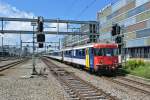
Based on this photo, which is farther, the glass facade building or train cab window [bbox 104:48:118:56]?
the glass facade building

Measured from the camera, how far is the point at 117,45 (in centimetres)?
3247

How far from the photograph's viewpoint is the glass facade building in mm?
74812

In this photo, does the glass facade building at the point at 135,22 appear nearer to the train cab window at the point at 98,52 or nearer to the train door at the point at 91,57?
the train door at the point at 91,57

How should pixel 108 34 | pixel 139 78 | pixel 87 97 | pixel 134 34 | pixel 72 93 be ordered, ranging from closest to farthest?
pixel 87 97, pixel 72 93, pixel 139 78, pixel 134 34, pixel 108 34

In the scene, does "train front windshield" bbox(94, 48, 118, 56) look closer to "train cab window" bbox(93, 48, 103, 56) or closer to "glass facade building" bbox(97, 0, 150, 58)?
"train cab window" bbox(93, 48, 103, 56)

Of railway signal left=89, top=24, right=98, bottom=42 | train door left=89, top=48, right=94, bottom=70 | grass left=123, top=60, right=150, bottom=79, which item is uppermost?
railway signal left=89, top=24, right=98, bottom=42

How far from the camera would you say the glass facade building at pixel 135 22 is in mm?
74812

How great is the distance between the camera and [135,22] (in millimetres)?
80688

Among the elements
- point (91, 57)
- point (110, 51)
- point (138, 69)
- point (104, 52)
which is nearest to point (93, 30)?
point (138, 69)

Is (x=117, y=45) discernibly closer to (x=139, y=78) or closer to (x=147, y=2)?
(x=139, y=78)

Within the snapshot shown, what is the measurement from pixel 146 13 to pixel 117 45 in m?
43.4

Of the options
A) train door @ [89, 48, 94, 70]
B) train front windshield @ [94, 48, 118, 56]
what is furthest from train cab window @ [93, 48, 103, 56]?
train door @ [89, 48, 94, 70]

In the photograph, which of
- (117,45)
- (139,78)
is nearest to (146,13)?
(117,45)

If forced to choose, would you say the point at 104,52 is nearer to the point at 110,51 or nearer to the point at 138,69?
the point at 110,51
